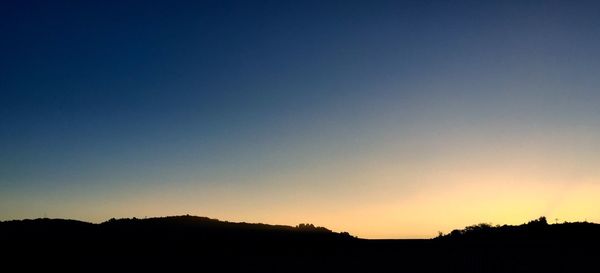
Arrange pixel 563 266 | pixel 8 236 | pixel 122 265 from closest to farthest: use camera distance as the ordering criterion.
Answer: pixel 563 266, pixel 122 265, pixel 8 236

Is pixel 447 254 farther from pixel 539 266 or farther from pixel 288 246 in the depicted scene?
pixel 288 246

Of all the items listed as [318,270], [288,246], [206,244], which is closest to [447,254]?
[318,270]

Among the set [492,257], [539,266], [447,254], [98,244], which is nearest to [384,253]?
[447,254]

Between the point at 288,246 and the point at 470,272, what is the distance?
1113 centimetres

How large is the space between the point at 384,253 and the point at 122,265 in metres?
15.6

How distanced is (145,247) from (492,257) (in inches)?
846

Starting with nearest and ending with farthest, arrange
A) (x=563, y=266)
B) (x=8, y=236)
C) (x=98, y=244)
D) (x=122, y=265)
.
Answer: (x=563, y=266)
(x=122, y=265)
(x=98, y=244)
(x=8, y=236)

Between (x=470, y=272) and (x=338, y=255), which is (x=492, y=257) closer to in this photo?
(x=470, y=272)

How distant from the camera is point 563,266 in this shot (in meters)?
26.1

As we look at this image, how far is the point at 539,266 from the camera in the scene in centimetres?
2630

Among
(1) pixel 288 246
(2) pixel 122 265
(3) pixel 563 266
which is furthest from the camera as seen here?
(1) pixel 288 246

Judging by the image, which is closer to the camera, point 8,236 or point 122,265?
point 122,265

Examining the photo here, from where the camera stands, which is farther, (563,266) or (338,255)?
(338,255)

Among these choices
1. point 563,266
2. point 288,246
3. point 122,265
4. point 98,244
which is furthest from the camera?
point 98,244
